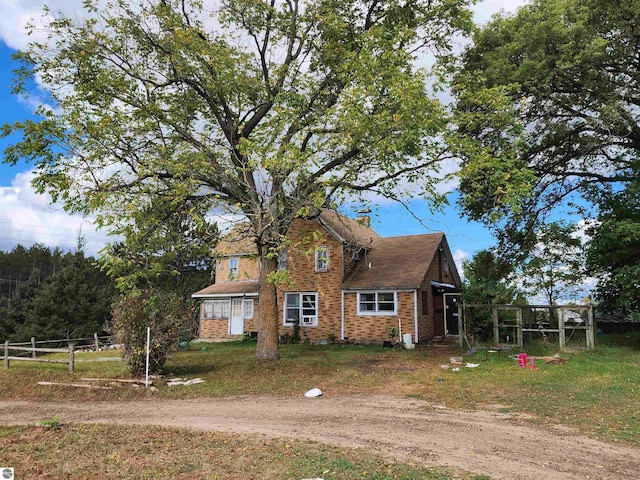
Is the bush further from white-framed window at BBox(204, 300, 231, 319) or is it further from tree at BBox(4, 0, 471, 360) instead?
white-framed window at BBox(204, 300, 231, 319)

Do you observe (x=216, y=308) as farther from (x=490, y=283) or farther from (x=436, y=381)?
(x=436, y=381)

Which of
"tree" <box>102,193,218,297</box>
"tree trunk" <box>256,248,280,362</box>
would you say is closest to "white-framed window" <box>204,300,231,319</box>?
"tree" <box>102,193,218,297</box>

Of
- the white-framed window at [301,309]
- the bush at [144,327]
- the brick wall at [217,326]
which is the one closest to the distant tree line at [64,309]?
the brick wall at [217,326]

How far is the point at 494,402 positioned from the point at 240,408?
227 inches

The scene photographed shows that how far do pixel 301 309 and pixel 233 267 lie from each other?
656cm

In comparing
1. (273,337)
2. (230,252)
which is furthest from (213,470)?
(230,252)

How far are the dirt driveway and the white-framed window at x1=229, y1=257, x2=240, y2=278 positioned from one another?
692 inches

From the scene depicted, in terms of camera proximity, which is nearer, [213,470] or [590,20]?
[213,470]

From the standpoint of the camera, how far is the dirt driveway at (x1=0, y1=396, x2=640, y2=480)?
5.89 m

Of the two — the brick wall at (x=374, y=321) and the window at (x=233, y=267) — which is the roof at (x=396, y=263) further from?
the window at (x=233, y=267)

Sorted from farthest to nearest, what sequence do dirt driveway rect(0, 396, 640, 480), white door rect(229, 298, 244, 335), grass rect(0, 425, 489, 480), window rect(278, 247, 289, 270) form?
white door rect(229, 298, 244, 335) → window rect(278, 247, 289, 270) → dirt driveway rect(0, 396, 640, 480) → grass rect(0, 425, 489, 480)

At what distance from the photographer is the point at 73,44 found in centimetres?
1412

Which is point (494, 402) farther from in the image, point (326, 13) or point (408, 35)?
point (326, 13)

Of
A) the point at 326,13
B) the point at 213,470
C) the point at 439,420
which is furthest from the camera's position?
the point at 326,13
